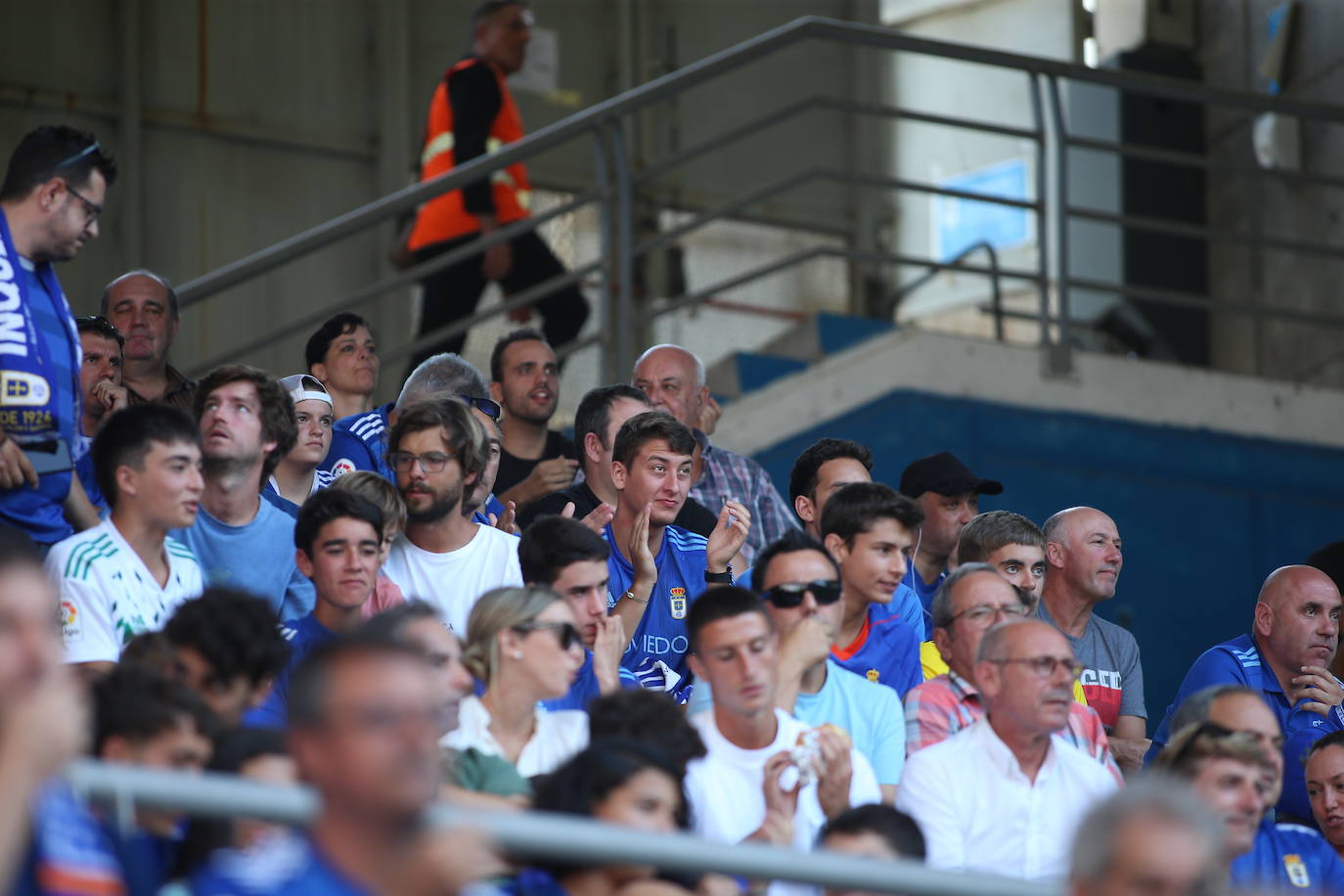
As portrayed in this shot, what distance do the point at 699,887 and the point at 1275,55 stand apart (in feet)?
24.1

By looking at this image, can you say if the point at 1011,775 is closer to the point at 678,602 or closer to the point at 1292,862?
the point at 1292,862

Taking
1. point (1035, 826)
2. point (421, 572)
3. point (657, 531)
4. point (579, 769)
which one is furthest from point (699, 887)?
point (657, 531)

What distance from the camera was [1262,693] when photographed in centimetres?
551

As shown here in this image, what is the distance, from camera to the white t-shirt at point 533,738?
4035 millimetres

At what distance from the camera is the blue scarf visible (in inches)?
162

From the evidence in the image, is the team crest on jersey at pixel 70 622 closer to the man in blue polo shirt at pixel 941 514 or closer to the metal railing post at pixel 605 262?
the man in blue polo shirt at pixel 941 514

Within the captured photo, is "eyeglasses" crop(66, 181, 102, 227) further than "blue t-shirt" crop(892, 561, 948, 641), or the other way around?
"blue t-shirt" crop(892, 561, 948, 641)

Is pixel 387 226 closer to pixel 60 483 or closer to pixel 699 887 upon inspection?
pixel 60 483

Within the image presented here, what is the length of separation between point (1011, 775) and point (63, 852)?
98.7 inches

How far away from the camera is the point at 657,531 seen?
5.45 meters

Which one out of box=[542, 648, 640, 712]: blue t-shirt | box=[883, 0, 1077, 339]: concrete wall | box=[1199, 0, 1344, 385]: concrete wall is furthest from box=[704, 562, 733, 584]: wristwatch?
box=[883, 0, 1077, 339]: concrete wall

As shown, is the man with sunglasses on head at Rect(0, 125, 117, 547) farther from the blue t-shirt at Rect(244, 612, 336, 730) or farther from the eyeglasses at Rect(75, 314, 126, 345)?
the eyeglasses at Rect(75, 314, 126, 345)

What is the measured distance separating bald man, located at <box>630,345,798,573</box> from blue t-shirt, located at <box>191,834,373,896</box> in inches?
148

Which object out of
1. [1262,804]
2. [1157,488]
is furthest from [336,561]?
[1157,488]
